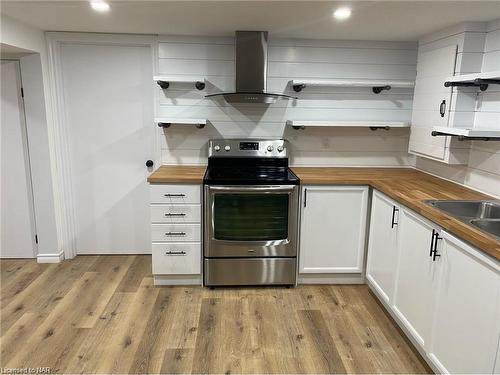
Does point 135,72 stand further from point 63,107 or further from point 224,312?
point 224,312

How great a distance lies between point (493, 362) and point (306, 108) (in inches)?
98.2

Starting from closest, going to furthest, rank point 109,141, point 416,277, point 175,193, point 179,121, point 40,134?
point 416,277, point 175,193, point 179,121, point 40,134, point 109,141

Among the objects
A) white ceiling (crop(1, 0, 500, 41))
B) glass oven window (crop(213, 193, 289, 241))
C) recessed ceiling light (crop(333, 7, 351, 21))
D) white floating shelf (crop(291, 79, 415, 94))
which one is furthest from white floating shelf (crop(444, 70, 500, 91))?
glass oven window (crop(213, 193, 289, 241))

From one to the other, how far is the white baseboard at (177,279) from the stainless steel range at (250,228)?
0.40 feet

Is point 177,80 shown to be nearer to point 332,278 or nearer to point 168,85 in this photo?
point 168,85

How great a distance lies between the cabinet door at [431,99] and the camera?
2.76 m

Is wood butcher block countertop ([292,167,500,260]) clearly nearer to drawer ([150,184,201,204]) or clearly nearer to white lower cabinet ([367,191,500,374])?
white lower cabinet ([367,191,500,374])

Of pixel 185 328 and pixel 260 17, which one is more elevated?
pixel 260 17

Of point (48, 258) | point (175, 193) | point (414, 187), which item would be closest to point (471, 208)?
point (414, 187)

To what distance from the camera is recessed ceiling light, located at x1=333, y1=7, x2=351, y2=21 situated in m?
2.38

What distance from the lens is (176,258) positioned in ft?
10.2

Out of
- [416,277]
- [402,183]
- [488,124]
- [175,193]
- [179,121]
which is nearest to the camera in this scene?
[416,277]

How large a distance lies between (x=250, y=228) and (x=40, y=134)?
2085mm

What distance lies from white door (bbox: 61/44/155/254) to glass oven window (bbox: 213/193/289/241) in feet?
3.46
